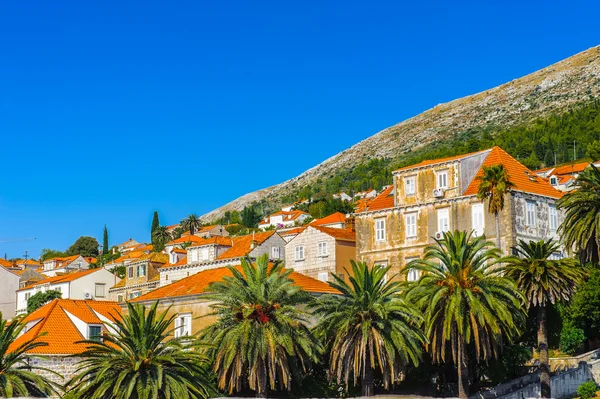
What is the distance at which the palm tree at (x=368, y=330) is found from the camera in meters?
43.3

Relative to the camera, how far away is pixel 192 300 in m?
54.5

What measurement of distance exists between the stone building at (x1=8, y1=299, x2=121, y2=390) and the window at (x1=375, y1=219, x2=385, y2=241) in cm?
2191

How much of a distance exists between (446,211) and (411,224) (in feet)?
10.9

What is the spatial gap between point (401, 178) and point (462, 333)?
25.7 meters

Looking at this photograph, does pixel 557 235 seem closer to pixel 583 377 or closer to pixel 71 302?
pixel 583 377

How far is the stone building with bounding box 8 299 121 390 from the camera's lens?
52.7m

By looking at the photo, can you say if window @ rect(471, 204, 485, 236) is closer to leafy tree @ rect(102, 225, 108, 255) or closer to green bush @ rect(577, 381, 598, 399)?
green bush @ rect(577, 381, 598, 399)

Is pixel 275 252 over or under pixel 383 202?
under

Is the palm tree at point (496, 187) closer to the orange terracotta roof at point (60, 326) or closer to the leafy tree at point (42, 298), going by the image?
the orange terracotta roof at point (60, 326)

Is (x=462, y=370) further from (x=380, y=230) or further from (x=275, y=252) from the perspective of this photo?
(x=275, y=252)

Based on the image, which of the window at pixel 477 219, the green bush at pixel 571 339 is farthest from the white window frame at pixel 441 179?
the green bush at pixel 571 339

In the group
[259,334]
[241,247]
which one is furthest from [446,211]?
[241,247]

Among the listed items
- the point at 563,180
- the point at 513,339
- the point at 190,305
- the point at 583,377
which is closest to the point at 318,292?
the point at 190,305

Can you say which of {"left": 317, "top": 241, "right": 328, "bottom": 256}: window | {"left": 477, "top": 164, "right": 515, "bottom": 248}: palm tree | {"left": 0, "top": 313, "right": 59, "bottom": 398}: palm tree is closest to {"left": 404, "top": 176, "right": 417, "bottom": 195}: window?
{"left": 477, "top": 164, "right": 515, "bottom": 248}: palm tree
